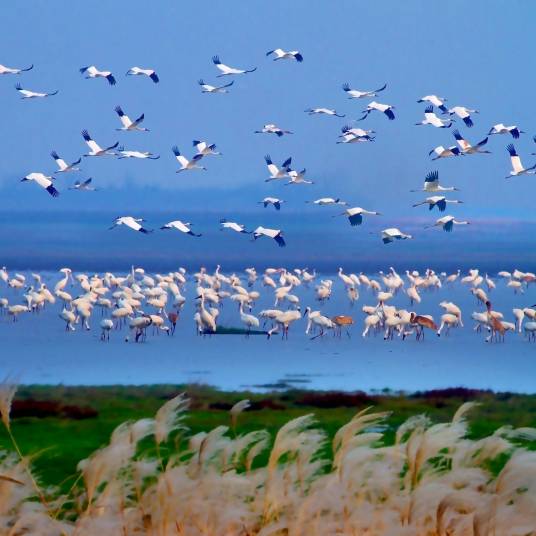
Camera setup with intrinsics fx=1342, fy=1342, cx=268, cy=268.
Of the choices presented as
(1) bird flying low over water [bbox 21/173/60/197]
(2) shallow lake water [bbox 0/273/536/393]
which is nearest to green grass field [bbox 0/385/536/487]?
(2) shallow lake water [bbox 0/273/536/393]

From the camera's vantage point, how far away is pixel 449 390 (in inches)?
680

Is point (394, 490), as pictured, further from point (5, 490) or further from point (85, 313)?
point (85, 313)

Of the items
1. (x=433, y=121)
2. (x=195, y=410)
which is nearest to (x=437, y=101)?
(x=433, y=121)

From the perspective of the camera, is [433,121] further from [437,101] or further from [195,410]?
[195,410]

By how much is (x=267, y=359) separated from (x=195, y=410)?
27.4ft

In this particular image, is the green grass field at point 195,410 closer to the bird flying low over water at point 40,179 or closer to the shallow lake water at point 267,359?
the shallow lake water at point 267,359

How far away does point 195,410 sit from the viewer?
1434 centimetres

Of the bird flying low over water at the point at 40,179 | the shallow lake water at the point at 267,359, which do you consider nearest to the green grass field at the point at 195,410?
the shallow lake water at the point at 267,359

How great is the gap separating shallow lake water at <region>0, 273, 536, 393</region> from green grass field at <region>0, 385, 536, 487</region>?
4.82 feet

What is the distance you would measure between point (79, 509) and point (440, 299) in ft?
126

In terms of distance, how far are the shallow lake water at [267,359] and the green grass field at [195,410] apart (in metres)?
1.47

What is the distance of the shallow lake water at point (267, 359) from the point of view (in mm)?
19266

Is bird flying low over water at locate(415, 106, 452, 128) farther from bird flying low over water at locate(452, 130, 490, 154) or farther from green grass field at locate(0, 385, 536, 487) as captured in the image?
green grass field at locate(0, 385, 536, 487)

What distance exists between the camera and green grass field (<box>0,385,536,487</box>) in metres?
10.9
